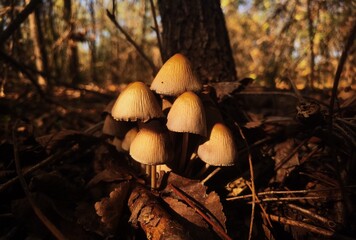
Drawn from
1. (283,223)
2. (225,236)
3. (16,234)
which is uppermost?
(16,234)

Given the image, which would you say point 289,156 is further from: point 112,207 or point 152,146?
point 112,207

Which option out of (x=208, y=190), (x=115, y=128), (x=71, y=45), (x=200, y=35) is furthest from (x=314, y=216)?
(x=71, y=45)

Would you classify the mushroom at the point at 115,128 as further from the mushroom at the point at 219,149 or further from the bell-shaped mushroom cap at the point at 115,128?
the mushroom at the point at 219,149

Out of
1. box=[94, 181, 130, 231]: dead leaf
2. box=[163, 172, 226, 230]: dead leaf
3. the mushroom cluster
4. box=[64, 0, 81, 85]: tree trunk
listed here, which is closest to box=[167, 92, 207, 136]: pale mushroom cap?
the mushroom cluster

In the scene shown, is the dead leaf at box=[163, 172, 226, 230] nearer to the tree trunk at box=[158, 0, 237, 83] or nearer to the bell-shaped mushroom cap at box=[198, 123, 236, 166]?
the bell-shaped mushroom cap at box=[198, 123, 236, 166]

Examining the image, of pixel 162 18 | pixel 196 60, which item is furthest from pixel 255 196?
pixel 162 18

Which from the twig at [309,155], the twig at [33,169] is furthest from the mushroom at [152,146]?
the twig at [309,155]

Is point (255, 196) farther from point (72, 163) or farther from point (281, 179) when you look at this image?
point (72, 163)
